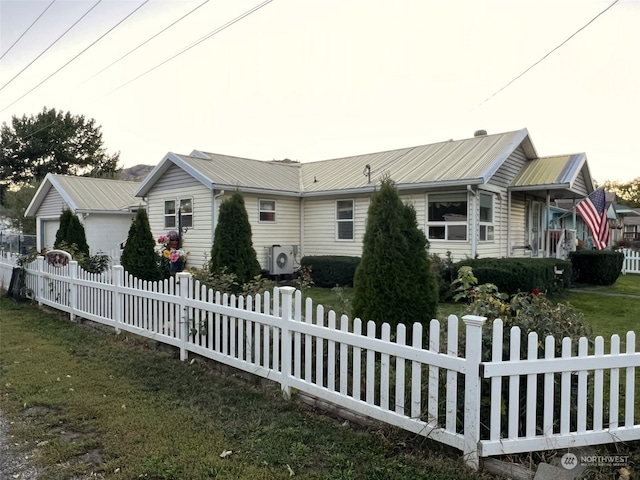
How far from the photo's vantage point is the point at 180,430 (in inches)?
134

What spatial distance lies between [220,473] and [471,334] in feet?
6.03

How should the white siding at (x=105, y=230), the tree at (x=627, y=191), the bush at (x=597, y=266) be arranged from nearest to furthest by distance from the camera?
the bush at (x=597, y=266) < the white siding at (x=105, y=230) < the tree at (x=627, y=191)

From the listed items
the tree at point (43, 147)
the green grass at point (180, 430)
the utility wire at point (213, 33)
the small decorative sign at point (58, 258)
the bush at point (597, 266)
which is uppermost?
the tree at point (43, 147)

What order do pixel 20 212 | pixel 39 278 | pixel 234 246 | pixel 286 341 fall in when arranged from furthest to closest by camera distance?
1. pixel 20 212
2. pixel 39 278
3. pixel 234 246
4. pixel 286 341

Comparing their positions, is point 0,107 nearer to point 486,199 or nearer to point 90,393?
point 90,393

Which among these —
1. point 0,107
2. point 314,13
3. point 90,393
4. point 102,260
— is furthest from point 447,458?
point 0,107

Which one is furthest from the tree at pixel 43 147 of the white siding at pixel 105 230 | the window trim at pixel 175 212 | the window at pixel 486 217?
the window at pixel 486 217

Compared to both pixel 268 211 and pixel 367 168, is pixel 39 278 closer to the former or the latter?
pixel 268 211

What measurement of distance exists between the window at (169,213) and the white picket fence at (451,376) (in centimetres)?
1090

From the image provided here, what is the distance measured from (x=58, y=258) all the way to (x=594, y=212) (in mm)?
14754

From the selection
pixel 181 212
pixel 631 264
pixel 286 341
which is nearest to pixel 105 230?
pixel 181 212

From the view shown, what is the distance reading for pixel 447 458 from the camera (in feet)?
9.64

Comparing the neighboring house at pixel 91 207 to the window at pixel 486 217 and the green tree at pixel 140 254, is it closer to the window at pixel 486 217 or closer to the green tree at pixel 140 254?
the green tree at pixel 140 254

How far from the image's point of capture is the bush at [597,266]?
1315 centimetres
